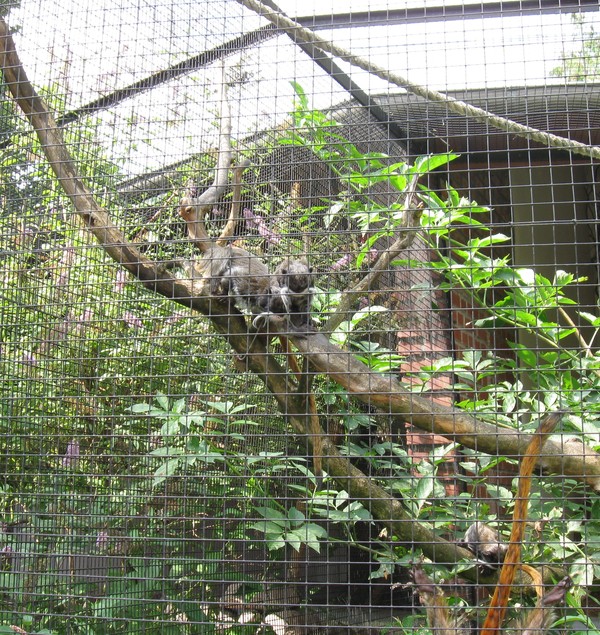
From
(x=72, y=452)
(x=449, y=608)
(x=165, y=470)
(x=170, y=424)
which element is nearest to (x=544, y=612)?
(x=449, y=608)

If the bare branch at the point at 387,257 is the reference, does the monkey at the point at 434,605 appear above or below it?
below

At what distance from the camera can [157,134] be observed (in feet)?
8.66

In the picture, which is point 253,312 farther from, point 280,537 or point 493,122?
point 493,122

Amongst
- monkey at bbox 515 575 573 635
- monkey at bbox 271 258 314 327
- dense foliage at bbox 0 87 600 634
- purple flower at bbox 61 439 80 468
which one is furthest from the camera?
purple flower at bbox 61 439 80 468

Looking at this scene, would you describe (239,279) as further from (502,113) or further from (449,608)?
(502,113)

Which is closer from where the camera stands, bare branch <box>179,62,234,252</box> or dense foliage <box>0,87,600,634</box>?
dense foliage <box>0,87,600,634</box>

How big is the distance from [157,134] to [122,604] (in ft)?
5.47

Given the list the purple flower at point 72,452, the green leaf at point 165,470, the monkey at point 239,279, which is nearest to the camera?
the green leaf at point 165,470

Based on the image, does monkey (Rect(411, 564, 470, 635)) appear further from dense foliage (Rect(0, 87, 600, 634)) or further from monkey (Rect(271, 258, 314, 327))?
monkey (Rect(271, 258, 314, 327))

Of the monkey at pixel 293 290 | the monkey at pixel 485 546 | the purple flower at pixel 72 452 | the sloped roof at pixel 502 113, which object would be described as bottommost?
the monkey at pixel 485 546

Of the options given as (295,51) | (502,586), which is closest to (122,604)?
(502,586)

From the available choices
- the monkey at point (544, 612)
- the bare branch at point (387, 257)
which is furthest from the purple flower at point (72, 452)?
the monkey at point (544, 612)

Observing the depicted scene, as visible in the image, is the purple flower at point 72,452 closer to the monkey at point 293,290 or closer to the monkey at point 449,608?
the monkey at point 293,290

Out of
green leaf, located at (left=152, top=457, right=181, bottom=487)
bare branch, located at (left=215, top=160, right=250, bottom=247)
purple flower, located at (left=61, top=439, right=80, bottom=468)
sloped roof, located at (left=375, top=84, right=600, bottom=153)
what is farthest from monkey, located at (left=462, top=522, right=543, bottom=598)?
sloped roof, located at (left=375, top=84, right=600, bottom=153)
